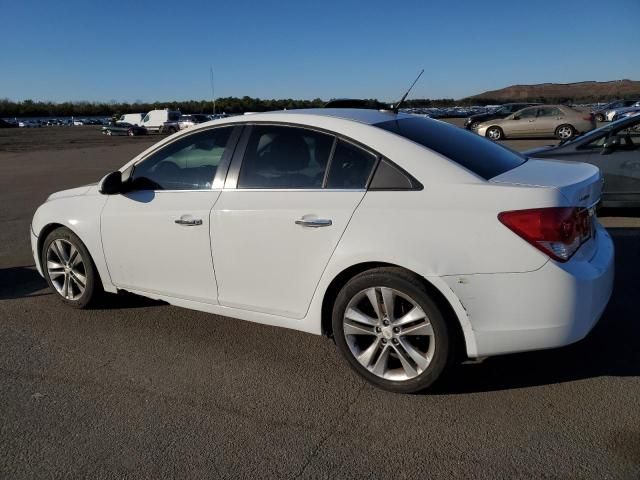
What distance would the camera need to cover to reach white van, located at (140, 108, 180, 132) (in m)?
55.8

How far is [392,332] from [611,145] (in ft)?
18.7

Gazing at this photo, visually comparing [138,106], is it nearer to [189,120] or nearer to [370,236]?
[189,120]

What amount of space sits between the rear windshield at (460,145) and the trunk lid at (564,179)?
91 millimetres

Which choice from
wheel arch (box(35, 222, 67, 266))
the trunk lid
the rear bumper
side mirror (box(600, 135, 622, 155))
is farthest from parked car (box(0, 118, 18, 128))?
the rear bumper

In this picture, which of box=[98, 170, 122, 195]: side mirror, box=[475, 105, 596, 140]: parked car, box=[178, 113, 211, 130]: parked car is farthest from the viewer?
box=[178, 113, 211, 130]: parked car

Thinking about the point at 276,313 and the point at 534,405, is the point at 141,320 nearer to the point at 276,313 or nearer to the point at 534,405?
the point at 276,313

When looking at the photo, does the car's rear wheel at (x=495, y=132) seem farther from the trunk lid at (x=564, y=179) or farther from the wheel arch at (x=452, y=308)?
the wheel arch at (x=452, y=308)

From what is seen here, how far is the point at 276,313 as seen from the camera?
146 inches

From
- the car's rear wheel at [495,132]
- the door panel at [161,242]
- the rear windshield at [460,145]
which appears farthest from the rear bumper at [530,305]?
the car's rear wheel at [495,132]

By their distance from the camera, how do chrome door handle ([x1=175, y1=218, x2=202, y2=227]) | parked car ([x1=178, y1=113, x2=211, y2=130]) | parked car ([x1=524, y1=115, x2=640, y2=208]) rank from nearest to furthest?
chrome door handle ([x1=175, y1=218, x2=202, y2=227]), parked car ([x1=524, y1=115, x2=640, y2=208]), parked car ([x1=178, y1=113, x2=211, y2=130])

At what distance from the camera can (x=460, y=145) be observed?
369 cm

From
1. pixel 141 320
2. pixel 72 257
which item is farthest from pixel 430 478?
pixel 72 257

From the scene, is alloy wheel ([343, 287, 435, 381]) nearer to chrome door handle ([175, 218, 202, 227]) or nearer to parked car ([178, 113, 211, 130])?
chrome door handle ([175, 218, 202, 227])

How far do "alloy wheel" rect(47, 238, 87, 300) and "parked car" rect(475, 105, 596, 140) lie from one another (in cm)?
2156
